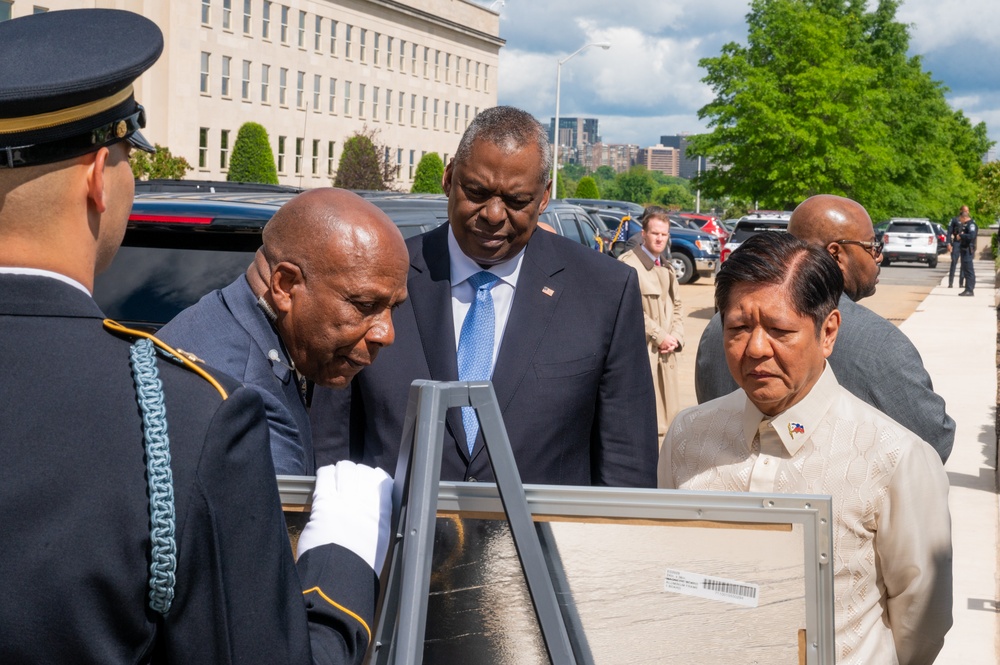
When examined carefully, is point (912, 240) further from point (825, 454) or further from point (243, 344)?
point (243, 344)

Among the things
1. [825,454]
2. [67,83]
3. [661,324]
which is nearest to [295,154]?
[661,324]

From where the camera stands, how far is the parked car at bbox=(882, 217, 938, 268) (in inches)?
1662

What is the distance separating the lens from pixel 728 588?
190 cm

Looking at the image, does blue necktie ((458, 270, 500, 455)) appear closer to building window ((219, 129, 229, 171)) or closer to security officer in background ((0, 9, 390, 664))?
security officer in background ((0, 9, 390, 664))

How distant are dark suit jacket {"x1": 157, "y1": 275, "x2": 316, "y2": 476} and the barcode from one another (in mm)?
787

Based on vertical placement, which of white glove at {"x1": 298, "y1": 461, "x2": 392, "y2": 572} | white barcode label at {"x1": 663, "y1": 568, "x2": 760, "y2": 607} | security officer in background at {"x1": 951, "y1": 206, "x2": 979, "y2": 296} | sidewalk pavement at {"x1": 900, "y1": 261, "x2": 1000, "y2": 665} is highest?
security officer in background at {"x1": 951, "y1": 206, "x2": 979, "y2": 296}

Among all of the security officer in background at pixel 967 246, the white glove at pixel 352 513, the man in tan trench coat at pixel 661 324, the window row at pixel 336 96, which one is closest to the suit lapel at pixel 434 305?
the white glove at pixel 352 513

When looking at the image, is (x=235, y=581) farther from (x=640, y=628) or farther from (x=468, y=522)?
(x=640, y=628)

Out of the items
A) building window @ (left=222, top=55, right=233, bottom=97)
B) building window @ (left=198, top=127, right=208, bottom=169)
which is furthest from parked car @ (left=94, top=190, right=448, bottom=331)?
building window @ (left=222, top=55, right=233, bottom=97)

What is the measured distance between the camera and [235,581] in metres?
1.47

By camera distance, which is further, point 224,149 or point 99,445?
point 224,149

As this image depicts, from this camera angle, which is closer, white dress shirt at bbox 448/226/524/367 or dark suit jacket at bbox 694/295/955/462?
white dress shirt at bbox 448/226/524/367

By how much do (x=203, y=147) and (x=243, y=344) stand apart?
2525 inches

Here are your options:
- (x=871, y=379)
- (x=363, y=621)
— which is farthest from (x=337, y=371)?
(x=871, y=379)
